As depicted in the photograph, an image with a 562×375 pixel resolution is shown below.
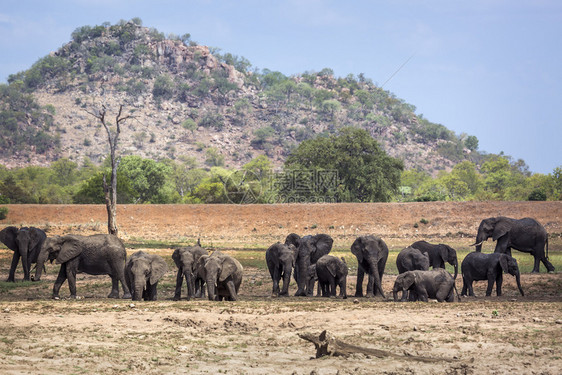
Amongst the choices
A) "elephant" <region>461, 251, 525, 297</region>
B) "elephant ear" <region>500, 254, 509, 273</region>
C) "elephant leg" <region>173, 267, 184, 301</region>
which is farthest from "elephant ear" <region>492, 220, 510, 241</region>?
"elephant leg" <region>173, 267, 184, 301</region>

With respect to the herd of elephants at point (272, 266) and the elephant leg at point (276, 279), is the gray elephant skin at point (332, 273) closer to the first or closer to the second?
the herd of elephants at point (272, 266)

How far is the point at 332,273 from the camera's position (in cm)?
2367

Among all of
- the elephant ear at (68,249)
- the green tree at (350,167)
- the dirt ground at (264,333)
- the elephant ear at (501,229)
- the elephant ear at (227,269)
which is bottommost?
the dirt ground at (264,333)

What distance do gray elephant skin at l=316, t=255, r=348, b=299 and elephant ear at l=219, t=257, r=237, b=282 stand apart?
3.88 metres

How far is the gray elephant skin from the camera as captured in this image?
77.2 ft

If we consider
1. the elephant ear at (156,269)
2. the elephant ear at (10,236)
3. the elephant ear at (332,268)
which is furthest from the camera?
the elephant ear at (10,236)

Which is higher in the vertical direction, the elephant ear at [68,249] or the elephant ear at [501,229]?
the elephant ear at [501,229]

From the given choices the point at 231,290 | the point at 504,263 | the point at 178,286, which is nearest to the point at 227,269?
the point at 231,290

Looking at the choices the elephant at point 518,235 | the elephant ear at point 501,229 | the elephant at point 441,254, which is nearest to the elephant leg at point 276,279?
the elephant at point 441,254

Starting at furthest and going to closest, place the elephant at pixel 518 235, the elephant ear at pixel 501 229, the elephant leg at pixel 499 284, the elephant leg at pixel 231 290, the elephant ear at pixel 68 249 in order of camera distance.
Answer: the elephant ear at pixel 501 229
the elephant at pixel 518 235
the elephant leg at pixel 499 284
the elephant ear at pixel 68 249
the elephant leg at pixel 231 290

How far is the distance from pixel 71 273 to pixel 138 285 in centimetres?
252

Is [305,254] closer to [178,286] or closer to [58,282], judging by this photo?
[178,286]

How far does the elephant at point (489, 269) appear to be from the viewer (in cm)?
2376

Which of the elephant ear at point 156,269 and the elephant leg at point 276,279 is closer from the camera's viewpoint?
the elephant ear at point 156,269
